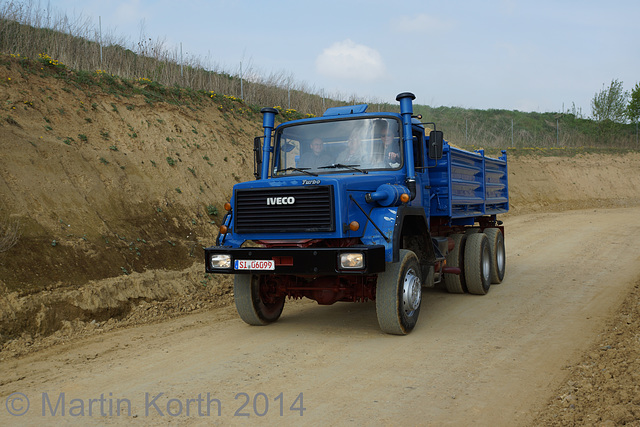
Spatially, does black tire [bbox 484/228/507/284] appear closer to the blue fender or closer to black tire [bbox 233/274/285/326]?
the blue fender

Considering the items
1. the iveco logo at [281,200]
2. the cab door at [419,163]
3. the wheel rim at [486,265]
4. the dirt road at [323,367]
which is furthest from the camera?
the wheel rim at [486,265]

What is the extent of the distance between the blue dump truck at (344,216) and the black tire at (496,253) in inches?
75.4

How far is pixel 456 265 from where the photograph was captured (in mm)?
9180

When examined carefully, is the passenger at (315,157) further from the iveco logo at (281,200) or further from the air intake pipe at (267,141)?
the iveco logo at (281,200)

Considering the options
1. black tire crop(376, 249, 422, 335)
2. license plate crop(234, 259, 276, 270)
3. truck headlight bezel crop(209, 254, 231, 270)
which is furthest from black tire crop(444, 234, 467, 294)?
truck headlight bezel crop(209, 254, 231, 270)

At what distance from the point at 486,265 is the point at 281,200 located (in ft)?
16.8

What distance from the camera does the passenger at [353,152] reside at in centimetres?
683

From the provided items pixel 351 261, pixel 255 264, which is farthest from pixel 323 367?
pixel 255 264

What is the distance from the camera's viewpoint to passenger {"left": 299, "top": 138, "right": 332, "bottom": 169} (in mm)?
6953

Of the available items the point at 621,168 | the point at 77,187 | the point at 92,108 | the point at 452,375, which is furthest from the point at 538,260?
the point at 621,168

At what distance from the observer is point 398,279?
20.1 ft

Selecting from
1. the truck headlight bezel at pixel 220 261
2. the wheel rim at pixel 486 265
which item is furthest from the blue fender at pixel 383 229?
the wheel rim at pixel 486 265

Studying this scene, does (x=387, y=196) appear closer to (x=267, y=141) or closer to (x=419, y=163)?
(x=419, y=163)

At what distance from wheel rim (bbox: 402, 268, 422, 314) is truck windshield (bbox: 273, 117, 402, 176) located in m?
1.44
